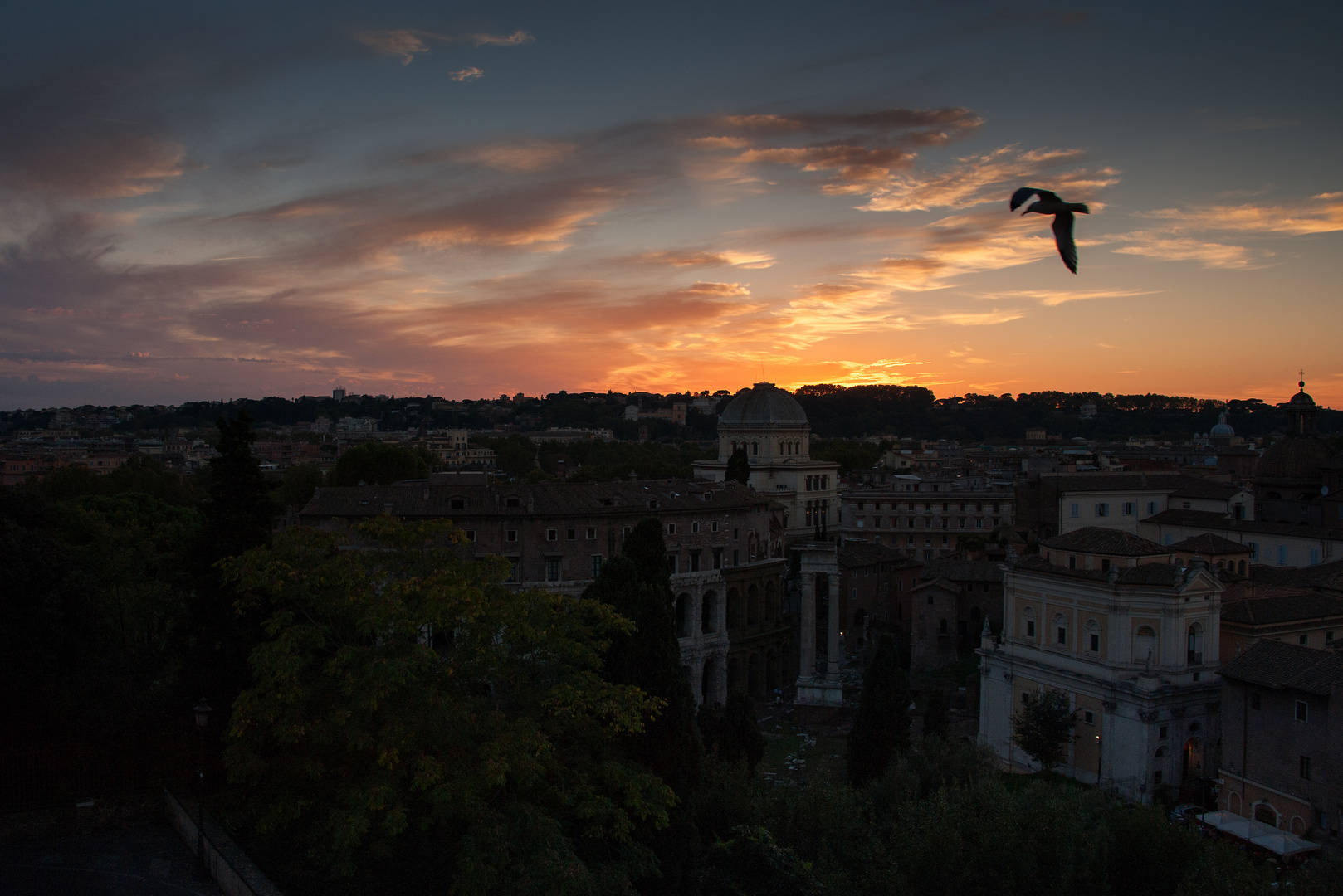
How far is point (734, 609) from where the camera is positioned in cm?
5231

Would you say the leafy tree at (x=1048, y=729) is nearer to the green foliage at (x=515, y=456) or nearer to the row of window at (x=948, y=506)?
the row of window at (x=948, y=506)

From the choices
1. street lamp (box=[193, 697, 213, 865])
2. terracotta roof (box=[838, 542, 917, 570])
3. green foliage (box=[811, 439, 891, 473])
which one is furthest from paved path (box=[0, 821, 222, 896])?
green foliage (box=[811, 439, 891, 473])

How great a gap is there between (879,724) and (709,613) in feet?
66.9

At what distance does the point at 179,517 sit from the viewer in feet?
171

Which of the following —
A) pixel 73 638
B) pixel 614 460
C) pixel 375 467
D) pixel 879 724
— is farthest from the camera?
pixel 614 460

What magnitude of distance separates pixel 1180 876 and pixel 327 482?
248 feet

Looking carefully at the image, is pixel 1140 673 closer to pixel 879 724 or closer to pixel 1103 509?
pixel 879 724

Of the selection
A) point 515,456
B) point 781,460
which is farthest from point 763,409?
point 515,456

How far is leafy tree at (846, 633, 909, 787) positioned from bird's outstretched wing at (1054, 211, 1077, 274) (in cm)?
2375

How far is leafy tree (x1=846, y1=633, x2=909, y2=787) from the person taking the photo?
103 ft

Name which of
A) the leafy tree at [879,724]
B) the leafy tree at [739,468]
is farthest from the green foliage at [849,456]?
the leafy tree at [879,724]

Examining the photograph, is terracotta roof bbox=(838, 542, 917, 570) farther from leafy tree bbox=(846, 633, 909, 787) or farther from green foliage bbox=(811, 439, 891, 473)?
green foliage bbox=(811, 439, 891, 473)

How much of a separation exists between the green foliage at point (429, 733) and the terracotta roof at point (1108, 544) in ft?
75.1

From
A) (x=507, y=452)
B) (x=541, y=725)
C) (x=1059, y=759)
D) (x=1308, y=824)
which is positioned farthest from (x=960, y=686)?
(x=507, y=452)
